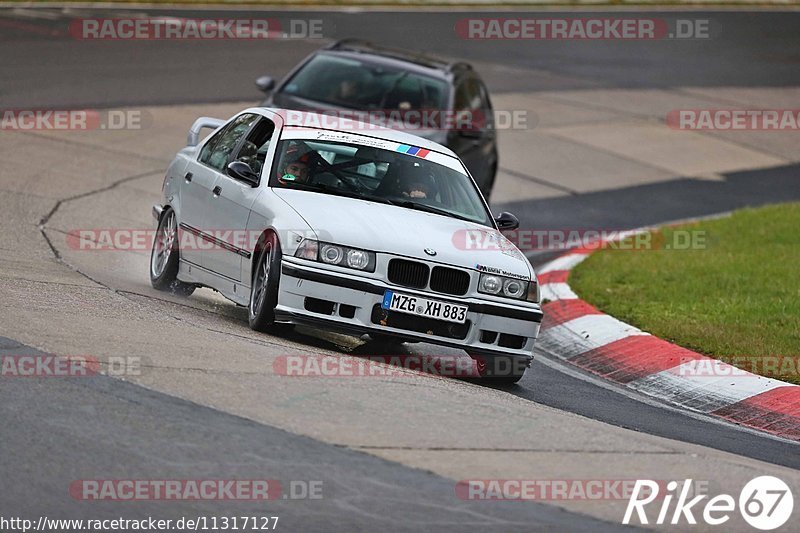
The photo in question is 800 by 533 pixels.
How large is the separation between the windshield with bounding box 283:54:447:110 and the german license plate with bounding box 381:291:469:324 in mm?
7056

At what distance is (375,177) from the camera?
1008 centimetres

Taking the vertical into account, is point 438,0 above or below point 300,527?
above

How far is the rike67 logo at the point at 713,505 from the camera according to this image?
6.20 m

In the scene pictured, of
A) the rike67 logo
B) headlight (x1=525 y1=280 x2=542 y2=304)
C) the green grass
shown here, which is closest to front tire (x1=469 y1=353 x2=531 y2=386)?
headlight (x1=525 y1=280 x2=542 y2=304)

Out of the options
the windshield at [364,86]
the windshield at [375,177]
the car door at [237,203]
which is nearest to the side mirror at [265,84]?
the windshield at [364,86]

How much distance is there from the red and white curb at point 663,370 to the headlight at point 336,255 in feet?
8.01

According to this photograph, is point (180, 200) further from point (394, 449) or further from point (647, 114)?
point (647, 114)

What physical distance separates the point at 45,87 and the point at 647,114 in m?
Result: 10.8

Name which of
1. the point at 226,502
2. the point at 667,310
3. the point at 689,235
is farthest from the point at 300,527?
the point at 689,235

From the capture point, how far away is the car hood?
897 cm

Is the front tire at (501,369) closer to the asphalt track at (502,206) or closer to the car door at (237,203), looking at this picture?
the asphalt track at (502,206)

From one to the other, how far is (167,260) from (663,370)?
3.76 meters

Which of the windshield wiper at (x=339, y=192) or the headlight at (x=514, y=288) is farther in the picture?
the windshield wiper at (x=339, y=192)

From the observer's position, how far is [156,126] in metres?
19.4
